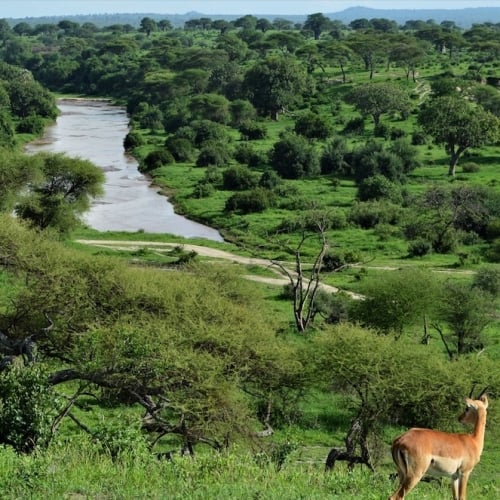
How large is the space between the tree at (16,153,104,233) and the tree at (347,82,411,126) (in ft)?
120

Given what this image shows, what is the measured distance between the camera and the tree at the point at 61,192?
153 ft

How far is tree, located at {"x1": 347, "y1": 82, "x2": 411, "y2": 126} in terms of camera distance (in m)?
79.2

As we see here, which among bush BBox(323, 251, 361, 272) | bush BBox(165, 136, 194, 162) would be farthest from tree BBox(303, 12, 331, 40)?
bush BBox(323, 251, 361, 272)

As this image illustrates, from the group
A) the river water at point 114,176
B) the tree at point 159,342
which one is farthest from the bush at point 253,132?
the tree at point 159,342

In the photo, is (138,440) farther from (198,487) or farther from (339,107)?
(339,107)

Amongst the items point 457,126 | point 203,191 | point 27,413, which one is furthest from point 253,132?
point 27,413

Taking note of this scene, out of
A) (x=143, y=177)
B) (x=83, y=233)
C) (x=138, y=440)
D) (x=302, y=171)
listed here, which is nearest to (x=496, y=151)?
(x=302, y=171)

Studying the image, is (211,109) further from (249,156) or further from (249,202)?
(249,202)

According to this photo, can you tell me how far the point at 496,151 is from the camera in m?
70.5

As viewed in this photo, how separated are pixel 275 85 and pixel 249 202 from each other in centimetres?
3827

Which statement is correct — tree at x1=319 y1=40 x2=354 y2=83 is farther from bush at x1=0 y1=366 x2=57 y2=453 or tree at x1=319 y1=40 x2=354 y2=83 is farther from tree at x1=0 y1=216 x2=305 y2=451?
bush at x1=0 y1=366 x2=57 y2=453

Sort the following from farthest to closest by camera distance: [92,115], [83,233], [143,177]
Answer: [92,115]
[143,177]
[83,233]

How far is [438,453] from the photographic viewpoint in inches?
398

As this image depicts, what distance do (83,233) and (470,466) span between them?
41960 mm
